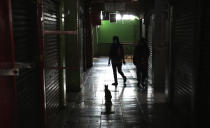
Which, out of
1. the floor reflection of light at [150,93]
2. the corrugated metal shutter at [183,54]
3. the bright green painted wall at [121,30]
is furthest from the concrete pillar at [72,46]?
the bright green painted wall at [121,30]

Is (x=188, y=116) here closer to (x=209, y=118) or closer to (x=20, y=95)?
(x=209, y=118)

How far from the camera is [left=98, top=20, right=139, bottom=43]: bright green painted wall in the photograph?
25.8 meters

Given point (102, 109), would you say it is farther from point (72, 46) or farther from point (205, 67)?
point (205, 67)

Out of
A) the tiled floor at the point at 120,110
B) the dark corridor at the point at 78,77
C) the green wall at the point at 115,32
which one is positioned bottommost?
the tiled floor at the point at 120,110

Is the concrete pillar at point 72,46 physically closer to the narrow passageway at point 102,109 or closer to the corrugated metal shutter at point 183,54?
the narrow passageway at point 102,109

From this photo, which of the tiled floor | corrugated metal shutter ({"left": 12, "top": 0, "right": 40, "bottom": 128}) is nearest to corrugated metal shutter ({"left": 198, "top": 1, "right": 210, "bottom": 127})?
the tiled floor

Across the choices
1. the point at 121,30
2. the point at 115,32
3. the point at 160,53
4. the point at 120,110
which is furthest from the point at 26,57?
the point at 121,30

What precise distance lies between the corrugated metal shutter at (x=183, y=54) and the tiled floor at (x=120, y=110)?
1.72 feet

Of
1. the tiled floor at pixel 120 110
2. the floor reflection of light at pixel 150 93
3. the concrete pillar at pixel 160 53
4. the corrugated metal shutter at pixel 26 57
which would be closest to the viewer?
the corrugated metal shutter at pixel 26 57

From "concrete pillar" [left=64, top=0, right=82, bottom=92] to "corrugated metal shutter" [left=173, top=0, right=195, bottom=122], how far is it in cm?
323

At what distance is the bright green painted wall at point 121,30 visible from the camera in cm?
2580

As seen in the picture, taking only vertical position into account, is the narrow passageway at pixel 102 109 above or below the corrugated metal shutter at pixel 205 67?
below

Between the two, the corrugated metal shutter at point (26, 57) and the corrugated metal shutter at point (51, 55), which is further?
the corrugated metal shutter at point (51, 55)

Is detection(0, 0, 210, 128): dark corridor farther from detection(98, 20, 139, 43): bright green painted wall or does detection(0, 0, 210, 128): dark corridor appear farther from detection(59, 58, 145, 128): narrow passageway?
detection(98, 20, 139, 43): bright green painted wall
